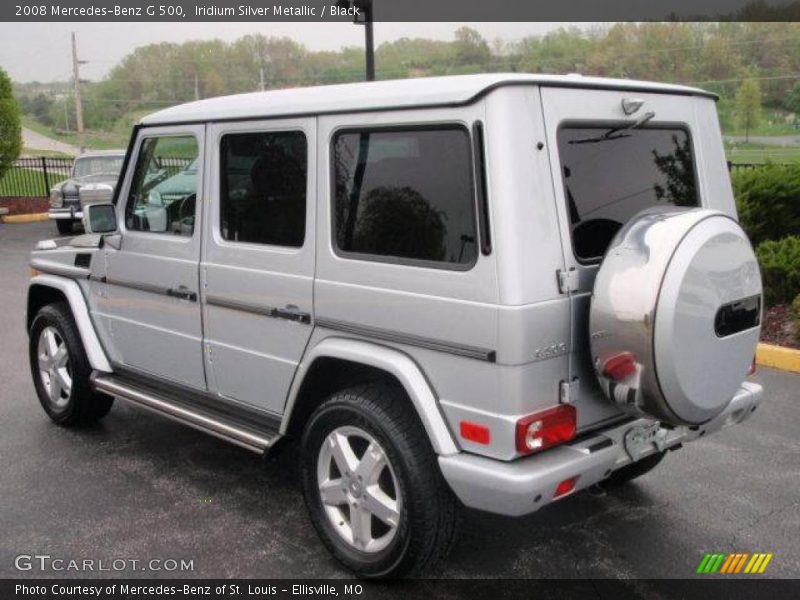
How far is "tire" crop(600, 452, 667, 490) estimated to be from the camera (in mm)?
3985

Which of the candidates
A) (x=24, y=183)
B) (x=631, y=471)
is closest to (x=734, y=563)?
(x=631, y=471)

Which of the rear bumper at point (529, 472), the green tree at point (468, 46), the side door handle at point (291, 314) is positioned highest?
the green tree at point (468, 46)

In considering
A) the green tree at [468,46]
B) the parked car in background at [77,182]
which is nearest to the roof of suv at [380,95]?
the parked car in background at [77,182]

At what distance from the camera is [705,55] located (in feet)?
127

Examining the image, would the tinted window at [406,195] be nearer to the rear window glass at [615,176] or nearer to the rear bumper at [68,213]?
the rear window glass at [615,176]

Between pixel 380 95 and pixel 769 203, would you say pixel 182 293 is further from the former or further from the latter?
pixel 769 203

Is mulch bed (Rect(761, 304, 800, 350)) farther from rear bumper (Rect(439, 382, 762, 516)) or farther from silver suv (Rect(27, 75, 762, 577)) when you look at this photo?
rear bumper (Rect(439, 382, 762, 516))

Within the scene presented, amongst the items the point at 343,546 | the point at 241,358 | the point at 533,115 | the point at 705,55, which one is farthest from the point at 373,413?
the point at 705,55

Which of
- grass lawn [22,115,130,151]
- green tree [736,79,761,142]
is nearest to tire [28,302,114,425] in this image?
green tree [736,79,761,142]

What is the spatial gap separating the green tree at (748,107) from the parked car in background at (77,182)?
50.4 feet

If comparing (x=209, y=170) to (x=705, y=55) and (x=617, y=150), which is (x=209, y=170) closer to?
(x=617, y=150)

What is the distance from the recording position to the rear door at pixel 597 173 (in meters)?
2.85

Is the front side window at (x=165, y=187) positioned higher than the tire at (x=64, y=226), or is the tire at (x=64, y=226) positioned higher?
the front side window at (x=165, y=187)

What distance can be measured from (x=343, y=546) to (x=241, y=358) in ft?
3.43
